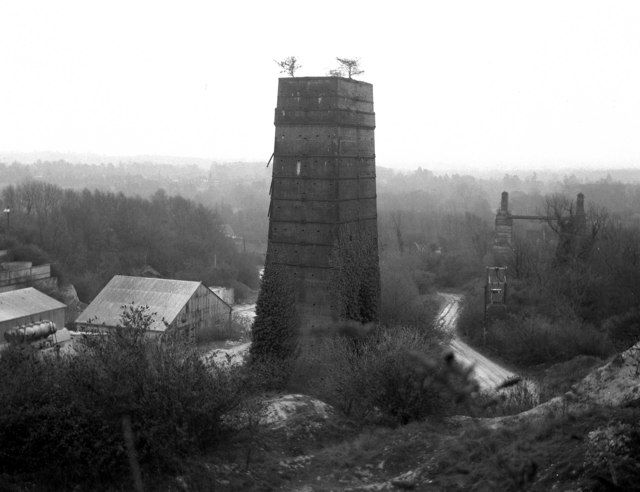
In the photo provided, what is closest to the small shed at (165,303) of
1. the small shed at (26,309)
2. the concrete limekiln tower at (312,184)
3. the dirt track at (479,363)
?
the small shed at (26,309)

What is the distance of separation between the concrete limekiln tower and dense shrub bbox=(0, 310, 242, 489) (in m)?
7.81

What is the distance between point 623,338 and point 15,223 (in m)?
34.0

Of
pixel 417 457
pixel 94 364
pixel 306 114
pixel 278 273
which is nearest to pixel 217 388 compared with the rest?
pixel 94 364

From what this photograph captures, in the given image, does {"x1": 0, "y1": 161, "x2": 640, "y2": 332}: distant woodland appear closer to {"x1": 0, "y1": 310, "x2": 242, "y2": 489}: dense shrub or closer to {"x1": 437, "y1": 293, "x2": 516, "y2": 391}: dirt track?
{"x1": 437, "y1": 293, "x2": 516, "y2": 391}: dirt track

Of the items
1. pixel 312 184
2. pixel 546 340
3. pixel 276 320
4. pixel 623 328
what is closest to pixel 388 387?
pixel 276 320

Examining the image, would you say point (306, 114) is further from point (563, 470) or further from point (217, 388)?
point (563, 470)

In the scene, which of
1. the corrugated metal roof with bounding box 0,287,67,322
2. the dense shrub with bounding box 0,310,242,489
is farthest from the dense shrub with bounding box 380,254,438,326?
the dense shrub with bounding box 0,310,242,489

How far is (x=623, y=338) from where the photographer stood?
2131cm

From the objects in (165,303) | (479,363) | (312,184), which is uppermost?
(312,184)

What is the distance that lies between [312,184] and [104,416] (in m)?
9.32

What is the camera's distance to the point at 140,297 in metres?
26.8

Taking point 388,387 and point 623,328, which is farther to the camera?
point 623,328

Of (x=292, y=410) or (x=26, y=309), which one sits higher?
(x=292, y=410)

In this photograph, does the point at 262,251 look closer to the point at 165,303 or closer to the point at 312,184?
the point at 165,303
